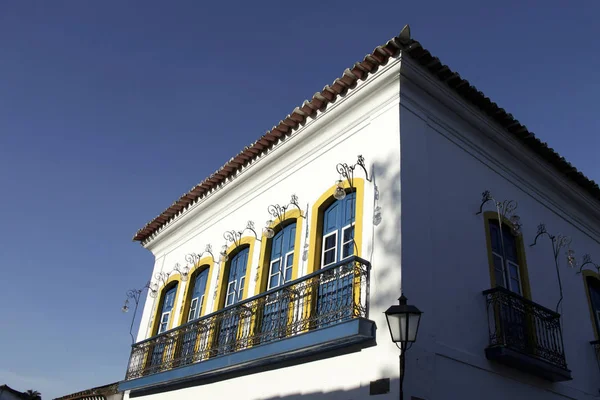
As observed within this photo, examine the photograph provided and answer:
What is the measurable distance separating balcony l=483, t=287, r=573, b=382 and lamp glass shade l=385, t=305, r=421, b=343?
5.90 feet

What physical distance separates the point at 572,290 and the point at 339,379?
4684 millimetres

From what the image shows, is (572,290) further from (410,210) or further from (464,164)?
(410,210)

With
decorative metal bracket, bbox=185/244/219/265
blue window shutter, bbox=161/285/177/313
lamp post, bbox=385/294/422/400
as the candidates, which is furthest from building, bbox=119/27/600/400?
blue window shutter, bbox=161/285/177/313

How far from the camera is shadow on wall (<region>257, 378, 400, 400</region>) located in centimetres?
561

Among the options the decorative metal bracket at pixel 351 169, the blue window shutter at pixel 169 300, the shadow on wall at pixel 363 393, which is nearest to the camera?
the shadow on wall at pixel 363 393

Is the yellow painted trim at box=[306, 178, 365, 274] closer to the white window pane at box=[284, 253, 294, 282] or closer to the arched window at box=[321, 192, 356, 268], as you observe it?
the arched window at box=[321, 192, 356, 268]

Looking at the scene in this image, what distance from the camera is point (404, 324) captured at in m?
5.35

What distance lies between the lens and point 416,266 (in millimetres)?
6367

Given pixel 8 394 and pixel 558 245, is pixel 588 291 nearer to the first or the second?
pixel 558 245

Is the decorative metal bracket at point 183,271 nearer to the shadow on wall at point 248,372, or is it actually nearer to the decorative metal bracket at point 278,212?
the shadow on wall at point 248,372

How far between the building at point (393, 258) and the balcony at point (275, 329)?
27mm

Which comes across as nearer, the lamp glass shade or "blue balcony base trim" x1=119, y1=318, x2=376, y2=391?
the lamp glass shade

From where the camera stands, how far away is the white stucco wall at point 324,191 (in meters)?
6.23

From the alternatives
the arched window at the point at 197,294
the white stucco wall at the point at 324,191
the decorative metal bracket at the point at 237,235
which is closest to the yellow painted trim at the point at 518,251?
the white stucco wall at the point at 324,191
